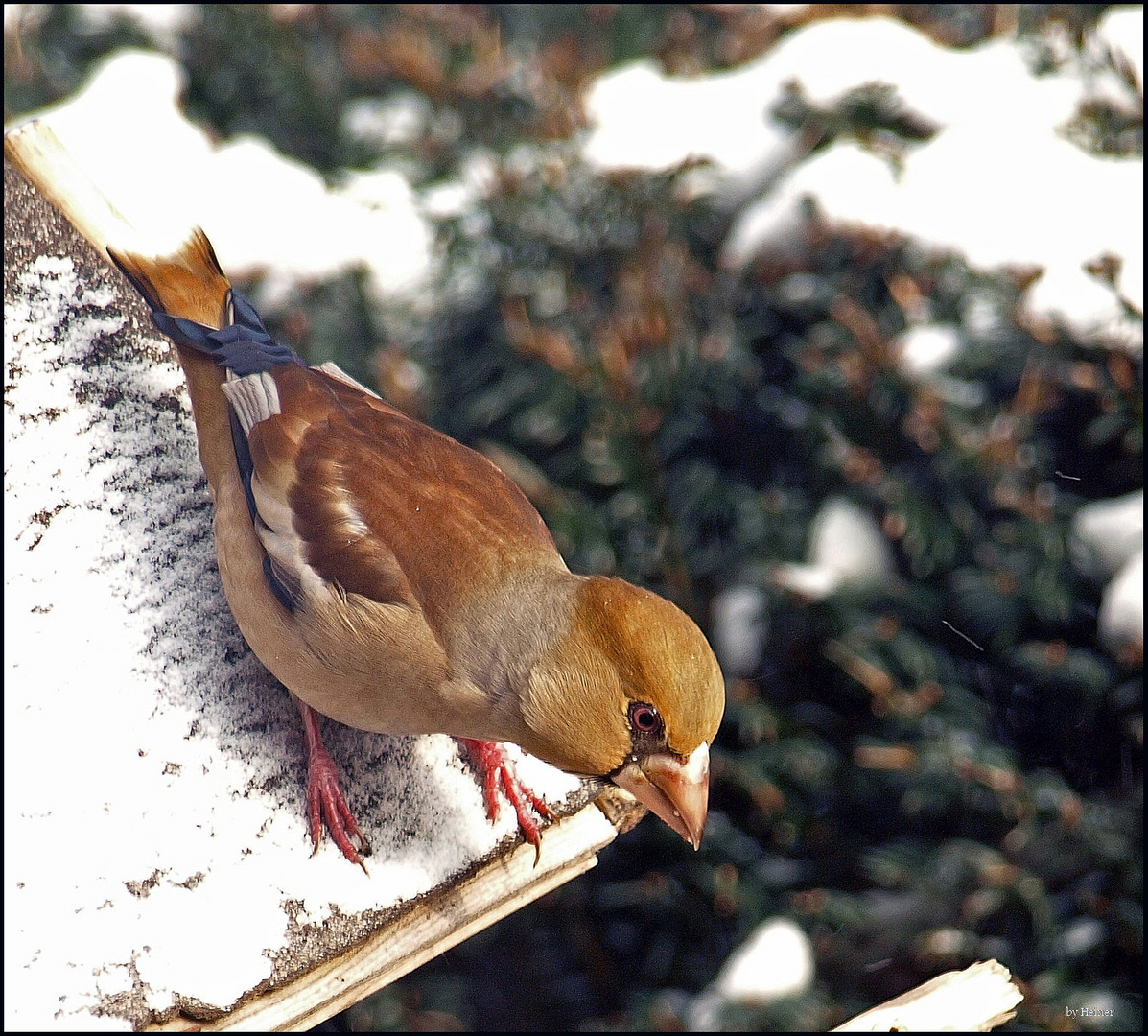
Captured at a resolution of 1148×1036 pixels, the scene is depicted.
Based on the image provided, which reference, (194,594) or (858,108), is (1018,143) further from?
(194,594)

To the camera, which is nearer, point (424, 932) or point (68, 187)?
point (424, 932)

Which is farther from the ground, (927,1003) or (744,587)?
(927,1003)

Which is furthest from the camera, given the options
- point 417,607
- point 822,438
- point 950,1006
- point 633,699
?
point 822,438

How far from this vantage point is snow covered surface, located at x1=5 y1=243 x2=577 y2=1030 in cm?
137

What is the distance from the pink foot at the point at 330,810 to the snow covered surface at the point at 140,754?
0.02 m

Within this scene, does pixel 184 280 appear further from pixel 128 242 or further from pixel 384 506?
pixel 384 506

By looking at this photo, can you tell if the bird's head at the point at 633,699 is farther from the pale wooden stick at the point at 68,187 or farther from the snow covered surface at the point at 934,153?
the snow covered surface at the point at 934,153

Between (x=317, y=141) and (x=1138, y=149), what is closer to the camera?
(x=1138, y=149)

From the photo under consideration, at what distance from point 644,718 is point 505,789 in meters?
0.39

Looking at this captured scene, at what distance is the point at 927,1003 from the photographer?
1.60 m

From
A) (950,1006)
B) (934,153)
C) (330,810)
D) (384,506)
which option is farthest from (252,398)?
(934,153)

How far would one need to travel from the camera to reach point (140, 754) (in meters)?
1.52

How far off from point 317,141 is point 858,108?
1504 millimetres

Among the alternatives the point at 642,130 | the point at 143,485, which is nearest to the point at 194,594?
the point at 143,485
